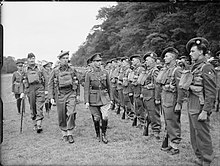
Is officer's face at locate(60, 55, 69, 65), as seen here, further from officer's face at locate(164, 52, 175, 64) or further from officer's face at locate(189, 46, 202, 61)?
officer's face at locate(189, 46, 202, 61)

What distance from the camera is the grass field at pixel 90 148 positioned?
18.8ft

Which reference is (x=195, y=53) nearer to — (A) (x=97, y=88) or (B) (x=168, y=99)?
(B) (x=168, y=99)

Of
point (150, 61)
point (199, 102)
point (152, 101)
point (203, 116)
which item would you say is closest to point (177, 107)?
point (199, 102)

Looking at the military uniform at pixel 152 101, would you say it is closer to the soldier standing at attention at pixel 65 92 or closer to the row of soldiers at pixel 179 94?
the row of soldiers at pixel 179 94

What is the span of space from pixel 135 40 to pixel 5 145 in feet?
62.0

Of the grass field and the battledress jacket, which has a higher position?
the battledress jacket

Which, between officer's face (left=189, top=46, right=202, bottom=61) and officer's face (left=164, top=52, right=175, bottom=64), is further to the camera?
officer's face (left=164, top=52, right=175, bottom=64)

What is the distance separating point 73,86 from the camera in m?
7.51

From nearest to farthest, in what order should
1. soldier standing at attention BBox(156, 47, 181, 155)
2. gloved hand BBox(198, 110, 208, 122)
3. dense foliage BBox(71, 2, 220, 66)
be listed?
1. gloved hand BBox(198, 110, 208, 122)
2. soldier standing at attention BBox(156, 47, 181, 155)
3. dense foliage BBox(71, 2, 220, 66)

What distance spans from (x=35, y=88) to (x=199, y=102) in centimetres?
510

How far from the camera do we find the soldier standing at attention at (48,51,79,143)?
24.2 ft

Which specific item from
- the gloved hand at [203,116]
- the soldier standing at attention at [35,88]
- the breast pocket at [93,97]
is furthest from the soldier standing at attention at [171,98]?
the soldier standing at attention at [35,88]

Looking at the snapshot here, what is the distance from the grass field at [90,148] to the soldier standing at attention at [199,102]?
19.6 inches

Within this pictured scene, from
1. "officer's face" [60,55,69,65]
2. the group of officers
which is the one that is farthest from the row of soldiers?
"officer's face" [60,55,69,65]
